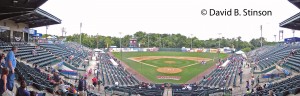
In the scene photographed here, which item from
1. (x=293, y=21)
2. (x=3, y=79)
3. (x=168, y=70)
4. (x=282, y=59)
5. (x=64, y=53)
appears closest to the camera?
(x=3, y=79)

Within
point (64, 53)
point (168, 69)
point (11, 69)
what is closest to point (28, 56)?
point (64, 53)

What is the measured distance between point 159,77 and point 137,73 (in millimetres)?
4227

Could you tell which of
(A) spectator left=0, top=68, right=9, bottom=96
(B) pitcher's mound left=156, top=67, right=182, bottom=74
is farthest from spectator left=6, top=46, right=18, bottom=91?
(B) pitcher's mound left=156, top=67, right=182, bottom=74

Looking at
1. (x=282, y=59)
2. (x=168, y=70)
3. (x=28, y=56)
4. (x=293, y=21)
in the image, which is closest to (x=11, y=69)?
(x=28, y=56)

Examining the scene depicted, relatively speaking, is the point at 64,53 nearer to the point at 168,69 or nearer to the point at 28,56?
the point at 28,56

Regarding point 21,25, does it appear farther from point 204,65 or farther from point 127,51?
point 127,51

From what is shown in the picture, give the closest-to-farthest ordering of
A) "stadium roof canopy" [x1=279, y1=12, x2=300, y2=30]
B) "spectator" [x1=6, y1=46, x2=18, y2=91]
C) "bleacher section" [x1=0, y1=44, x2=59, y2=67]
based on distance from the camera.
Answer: "spectator" [x1=6, y1=46, x2=18, y2=91], "bleacher section" [x1=0, y1=44, x2=59, y2=67], "stadium roof canopy" [x1=279, y1=12, x2=300, y2=30]

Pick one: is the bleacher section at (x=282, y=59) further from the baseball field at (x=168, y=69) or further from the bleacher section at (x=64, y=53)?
the bleacher section at (x=64, y=53)

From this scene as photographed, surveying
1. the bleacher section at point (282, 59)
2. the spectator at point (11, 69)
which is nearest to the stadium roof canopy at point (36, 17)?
the spectator at point (11, 69)

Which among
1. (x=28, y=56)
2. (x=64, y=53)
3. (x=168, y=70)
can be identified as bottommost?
(x=168, y=70)

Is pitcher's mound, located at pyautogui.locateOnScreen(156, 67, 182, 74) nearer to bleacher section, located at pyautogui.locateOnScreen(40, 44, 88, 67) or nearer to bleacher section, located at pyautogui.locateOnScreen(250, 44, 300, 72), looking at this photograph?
bleacher section, located at pyautogui.locateOnScreen(250, 44, 300, 72)

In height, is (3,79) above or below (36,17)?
below

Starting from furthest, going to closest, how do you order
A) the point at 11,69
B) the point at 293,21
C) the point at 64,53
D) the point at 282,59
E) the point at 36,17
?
1. the point at 64,53
2. the point at 282,59
3. the point at 36,17
4. the point at 293,21
5. the point at 11,69

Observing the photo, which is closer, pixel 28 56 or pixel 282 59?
pixel 28 56
